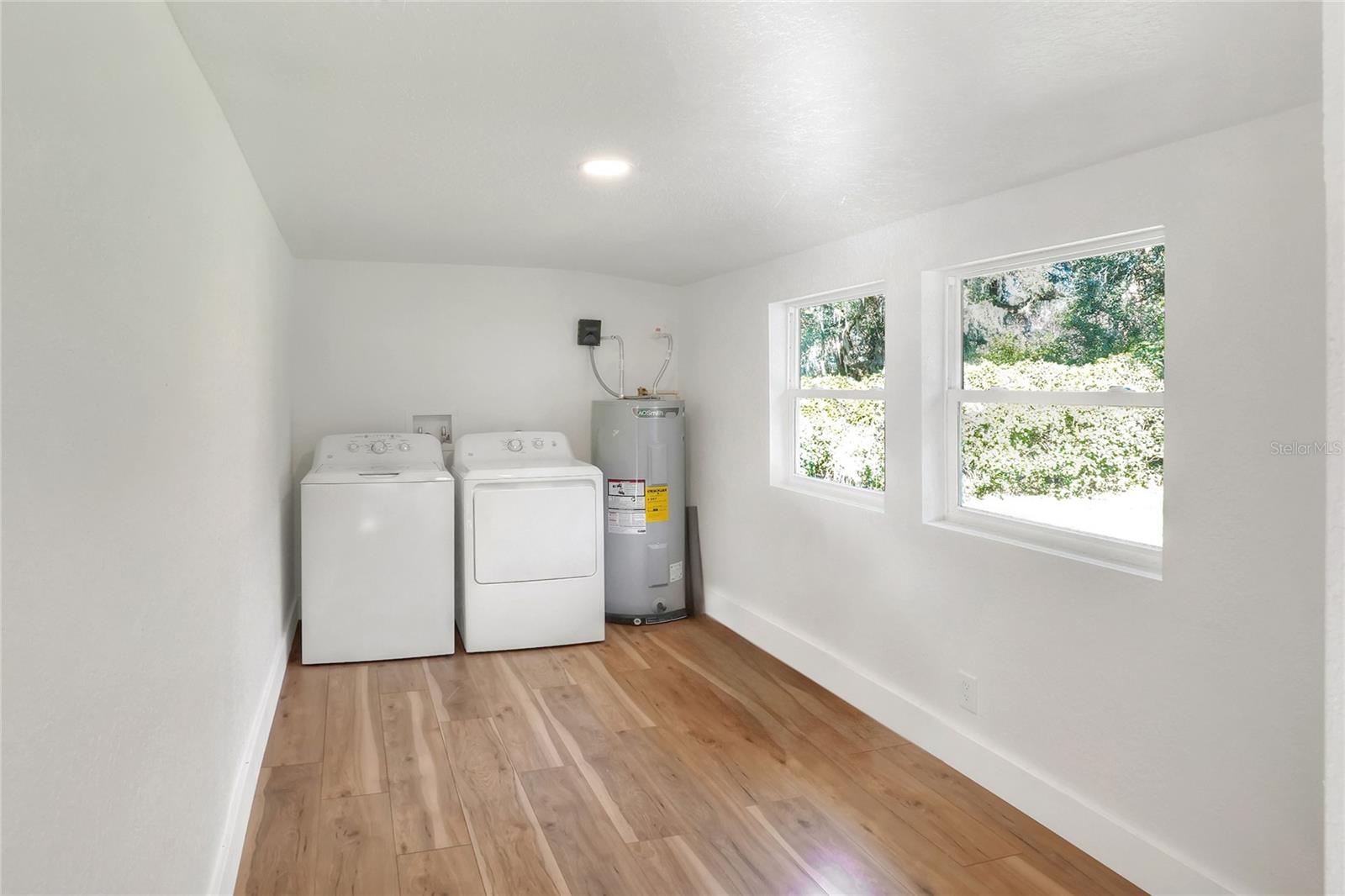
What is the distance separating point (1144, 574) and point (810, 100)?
4.77 ft

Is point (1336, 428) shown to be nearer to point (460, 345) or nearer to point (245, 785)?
point (245, 785)

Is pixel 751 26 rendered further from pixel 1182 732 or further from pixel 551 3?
pixel 1182 732

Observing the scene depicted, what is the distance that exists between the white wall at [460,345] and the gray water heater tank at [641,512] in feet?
1.70

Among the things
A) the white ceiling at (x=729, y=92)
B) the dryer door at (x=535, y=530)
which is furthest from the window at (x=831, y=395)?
the dryer door at (x=535, y=530)

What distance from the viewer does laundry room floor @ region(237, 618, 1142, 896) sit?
7.35 feet

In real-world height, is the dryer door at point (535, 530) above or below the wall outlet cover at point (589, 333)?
below

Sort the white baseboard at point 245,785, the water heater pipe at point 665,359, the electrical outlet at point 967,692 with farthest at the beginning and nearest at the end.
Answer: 1. the water heater pipe at point 665,359
2. the electrical outlet at point 967,692
3. the white baseboard at point 245,785

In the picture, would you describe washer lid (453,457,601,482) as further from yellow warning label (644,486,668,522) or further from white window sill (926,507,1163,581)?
white window sill (926,507,1163,581)

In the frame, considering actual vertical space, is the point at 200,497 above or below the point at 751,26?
below

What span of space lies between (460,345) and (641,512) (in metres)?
1.36

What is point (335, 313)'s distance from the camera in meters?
4.61

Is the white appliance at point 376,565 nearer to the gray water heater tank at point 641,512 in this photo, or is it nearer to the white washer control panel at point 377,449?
the white washer control panel at point 377,449

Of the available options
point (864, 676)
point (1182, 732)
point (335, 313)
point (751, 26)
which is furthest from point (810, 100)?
point (335, 313)

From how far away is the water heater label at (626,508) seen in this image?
15.4 ft
